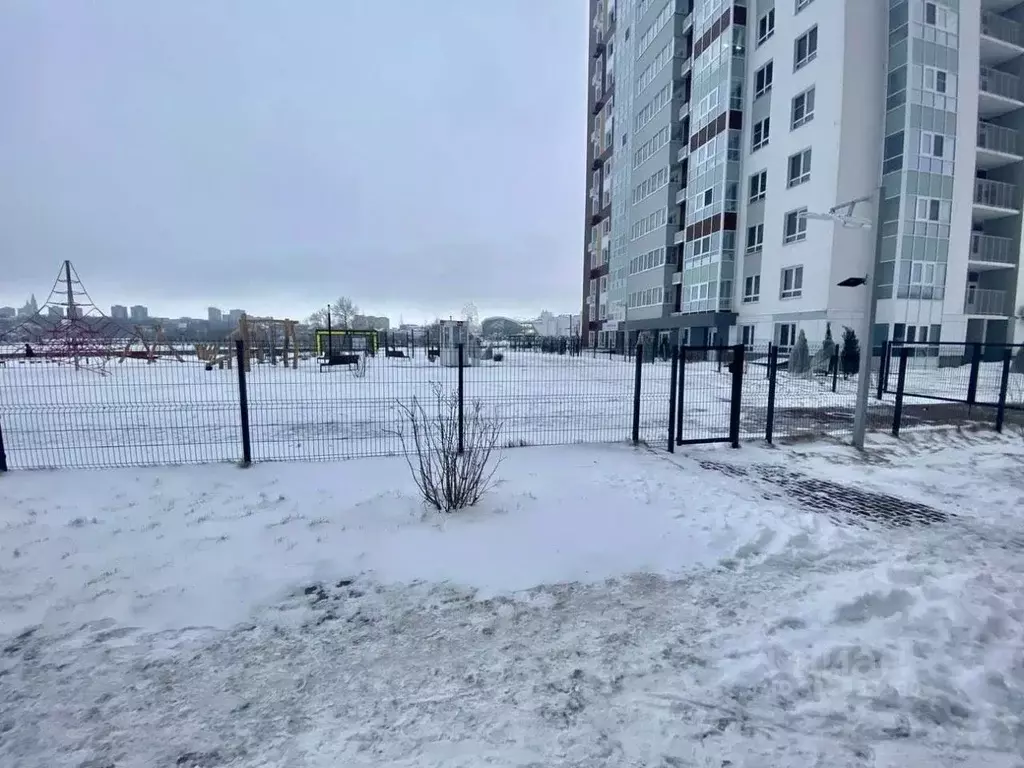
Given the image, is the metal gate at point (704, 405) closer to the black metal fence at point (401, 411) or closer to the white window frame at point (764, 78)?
the black metal fence at point (401, 411)

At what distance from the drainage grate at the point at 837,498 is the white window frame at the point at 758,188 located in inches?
1116

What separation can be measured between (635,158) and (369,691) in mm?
50111

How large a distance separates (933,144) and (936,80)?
300 centimetres

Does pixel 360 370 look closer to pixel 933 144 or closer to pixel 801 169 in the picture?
pixel 801 169

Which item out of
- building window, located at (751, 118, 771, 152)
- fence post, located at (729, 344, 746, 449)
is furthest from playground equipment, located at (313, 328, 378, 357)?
building window, located at (751, 118, 771, 152)

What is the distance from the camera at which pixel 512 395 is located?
15062 millimetres

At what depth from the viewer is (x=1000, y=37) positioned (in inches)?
1046

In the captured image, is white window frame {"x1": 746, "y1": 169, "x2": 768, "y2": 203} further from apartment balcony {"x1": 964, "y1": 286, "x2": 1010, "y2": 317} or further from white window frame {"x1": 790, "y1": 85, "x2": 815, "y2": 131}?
apartment balcony {"x1": 964, "y1": 286, "x2": 1010, "y2": 317}

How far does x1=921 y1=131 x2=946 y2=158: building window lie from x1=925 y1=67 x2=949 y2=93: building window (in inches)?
83.4

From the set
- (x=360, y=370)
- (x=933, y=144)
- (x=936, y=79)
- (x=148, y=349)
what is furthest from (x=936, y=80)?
(x=148, y=349)

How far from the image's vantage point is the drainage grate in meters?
5.16

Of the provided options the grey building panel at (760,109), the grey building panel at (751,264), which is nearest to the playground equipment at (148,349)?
the grey building panel at (751,264)

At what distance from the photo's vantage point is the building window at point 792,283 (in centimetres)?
2683

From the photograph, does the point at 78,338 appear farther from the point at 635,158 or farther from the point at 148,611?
the point at 635,158
